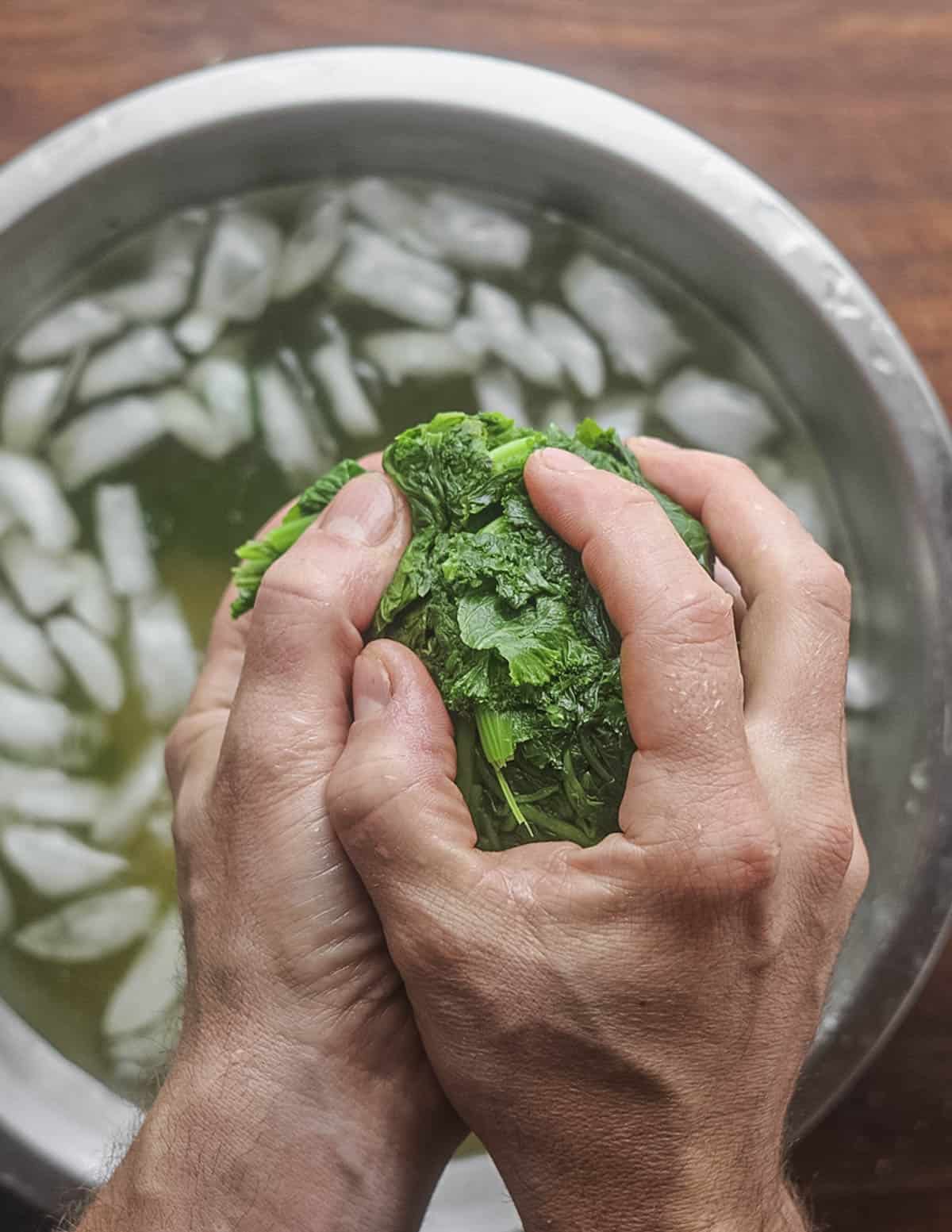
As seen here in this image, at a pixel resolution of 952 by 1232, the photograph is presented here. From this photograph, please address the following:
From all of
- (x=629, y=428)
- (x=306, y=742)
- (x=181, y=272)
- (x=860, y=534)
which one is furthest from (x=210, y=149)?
(x=860, y=534)

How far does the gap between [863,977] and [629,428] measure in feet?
2.88

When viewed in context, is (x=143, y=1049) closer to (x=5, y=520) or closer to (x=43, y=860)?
(x=43, y=860)

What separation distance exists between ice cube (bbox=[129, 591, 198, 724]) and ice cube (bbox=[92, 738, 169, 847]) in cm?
9

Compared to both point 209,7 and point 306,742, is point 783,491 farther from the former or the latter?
point 209,7

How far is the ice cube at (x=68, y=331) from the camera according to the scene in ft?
5.45

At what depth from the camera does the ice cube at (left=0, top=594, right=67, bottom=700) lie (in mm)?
1613

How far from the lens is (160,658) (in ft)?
5.32

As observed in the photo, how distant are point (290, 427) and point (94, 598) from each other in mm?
403

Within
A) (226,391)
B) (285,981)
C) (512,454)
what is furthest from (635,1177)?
(226,391)

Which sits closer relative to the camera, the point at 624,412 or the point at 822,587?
the point at 822,587

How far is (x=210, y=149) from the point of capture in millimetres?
1582

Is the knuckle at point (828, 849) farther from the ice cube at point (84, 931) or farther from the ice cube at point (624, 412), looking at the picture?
the ice cube at point (84, 931)

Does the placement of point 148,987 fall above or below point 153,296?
below

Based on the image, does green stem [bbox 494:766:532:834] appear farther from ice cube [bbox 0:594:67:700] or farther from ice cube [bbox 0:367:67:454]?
ice cube [bbox 0:367:67:454]
